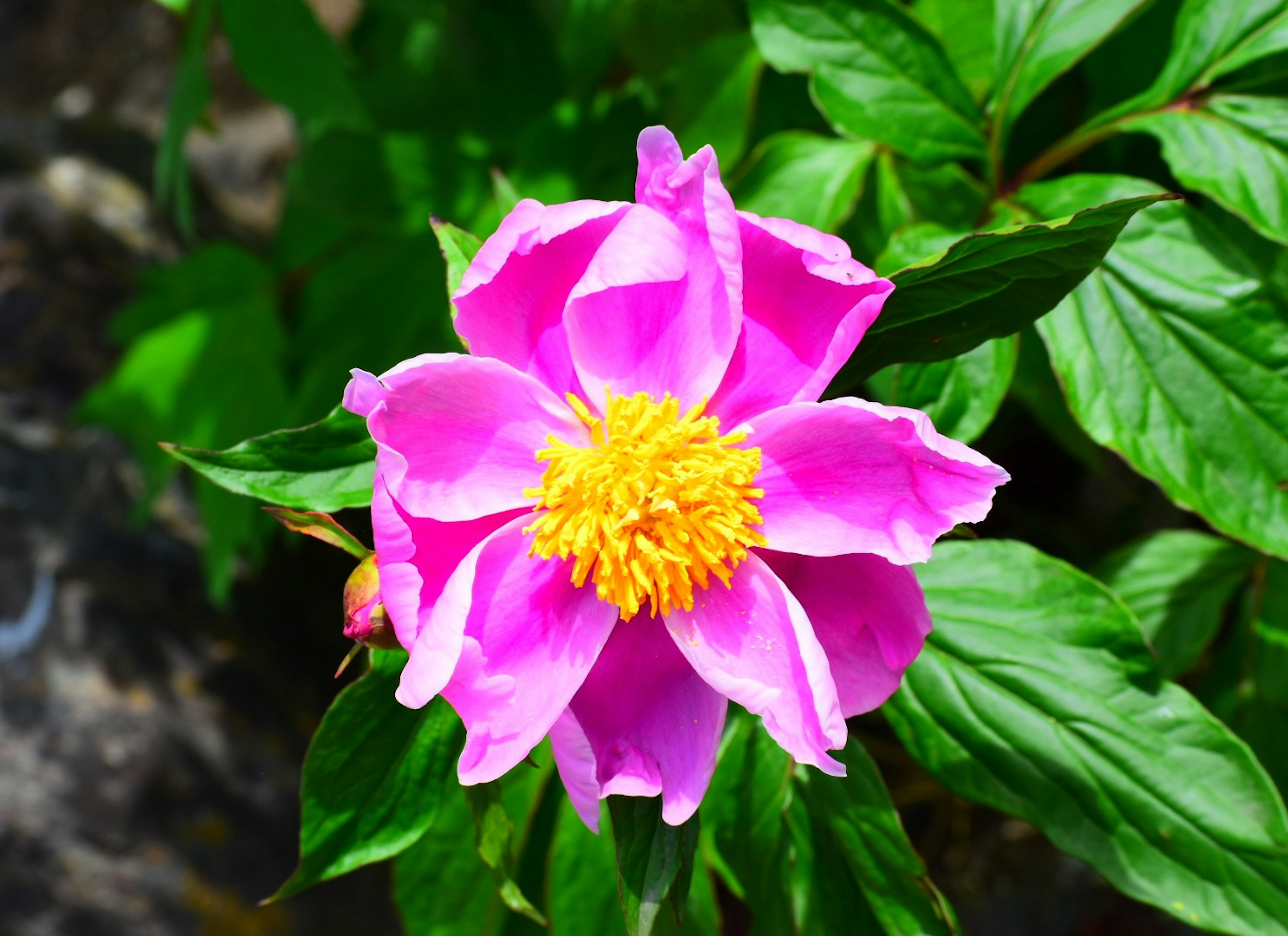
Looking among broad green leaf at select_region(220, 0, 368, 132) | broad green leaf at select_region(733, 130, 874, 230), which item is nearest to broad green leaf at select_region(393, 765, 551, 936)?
broad green leaf at select_region(733, 130, 874, 230)

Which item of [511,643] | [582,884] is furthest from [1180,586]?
[511,643]

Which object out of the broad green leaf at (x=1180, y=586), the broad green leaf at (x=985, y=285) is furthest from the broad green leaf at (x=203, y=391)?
the broad green leaf at (x=1180, y=586)

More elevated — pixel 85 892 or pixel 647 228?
pixel 647 228

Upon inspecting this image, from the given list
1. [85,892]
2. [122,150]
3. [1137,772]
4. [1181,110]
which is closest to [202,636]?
[85,892]

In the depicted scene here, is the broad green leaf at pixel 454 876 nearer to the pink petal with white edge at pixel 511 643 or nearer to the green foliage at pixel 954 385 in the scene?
the green foliage at pixel 954 385

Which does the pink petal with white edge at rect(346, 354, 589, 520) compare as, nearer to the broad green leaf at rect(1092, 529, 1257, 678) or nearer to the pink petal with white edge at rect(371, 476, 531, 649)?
the pink petal with white edge at rect(371, 476, 531, 649)

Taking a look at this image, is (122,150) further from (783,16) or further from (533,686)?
(533,686)
